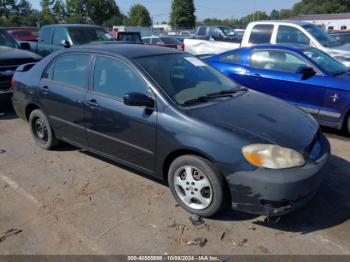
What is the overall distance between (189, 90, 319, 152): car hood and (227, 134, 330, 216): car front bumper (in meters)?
0.28

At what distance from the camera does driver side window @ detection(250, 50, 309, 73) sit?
21.1ft

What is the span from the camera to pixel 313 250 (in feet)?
10.1

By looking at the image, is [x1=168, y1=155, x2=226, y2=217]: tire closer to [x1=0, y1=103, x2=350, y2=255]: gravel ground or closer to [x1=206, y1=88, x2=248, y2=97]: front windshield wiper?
[x1=0, y1=103, x2=350, y2=255]: gravel ground

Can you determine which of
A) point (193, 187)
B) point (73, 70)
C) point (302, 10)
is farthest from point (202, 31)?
point (302, 10)

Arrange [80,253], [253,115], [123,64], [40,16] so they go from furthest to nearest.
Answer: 1. [40,16]
2. [123,64]
3. [253,115]
4. [80,253]

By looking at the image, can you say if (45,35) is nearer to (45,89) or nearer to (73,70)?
(45,89)

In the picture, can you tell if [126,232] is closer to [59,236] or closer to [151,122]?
[59,236]

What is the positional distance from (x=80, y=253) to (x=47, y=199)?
3.55 ft

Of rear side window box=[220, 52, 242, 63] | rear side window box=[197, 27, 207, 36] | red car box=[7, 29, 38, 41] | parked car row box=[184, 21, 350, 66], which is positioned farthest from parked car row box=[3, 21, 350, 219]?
red car box=[7, 29, 38, 41]

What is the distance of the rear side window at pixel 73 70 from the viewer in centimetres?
448

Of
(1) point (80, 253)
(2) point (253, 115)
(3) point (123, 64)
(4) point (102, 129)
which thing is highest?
(3) point (123, 64)

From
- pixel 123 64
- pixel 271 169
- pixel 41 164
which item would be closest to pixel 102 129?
pixel 123 64

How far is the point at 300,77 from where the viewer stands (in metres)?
6.19

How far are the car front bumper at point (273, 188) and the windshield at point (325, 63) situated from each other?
139 inches
